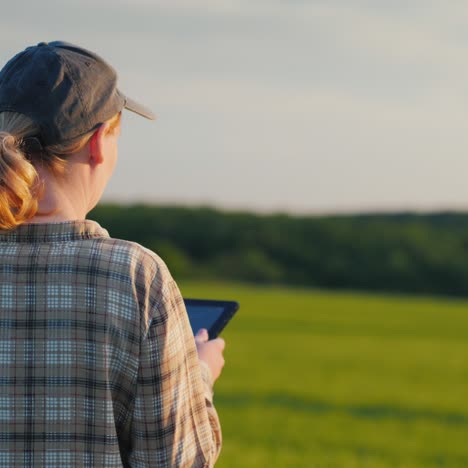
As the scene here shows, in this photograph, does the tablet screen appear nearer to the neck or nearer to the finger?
the finger

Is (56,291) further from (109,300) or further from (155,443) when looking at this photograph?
(155,443)

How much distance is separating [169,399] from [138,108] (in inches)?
24.3

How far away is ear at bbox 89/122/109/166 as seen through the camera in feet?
6.00

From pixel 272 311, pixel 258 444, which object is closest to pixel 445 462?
pixel 258 444

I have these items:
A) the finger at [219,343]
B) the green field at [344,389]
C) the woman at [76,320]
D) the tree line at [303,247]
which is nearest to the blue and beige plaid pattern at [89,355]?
the woman at [76,320]

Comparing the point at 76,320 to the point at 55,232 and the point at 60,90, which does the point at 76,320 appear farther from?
the point at 60,90

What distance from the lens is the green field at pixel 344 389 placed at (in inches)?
363

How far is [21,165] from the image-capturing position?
5.62 feet

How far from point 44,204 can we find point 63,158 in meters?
0.09

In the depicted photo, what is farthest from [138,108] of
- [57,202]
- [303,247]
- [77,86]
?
[303,247]

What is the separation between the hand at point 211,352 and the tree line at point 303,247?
4187 centimetres

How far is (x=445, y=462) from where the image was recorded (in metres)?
8.81

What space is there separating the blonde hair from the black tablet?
1.60 ft

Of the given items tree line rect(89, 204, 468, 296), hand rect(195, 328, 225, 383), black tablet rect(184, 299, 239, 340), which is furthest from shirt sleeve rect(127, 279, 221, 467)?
tree line rect(89, 204, 468, 296)
